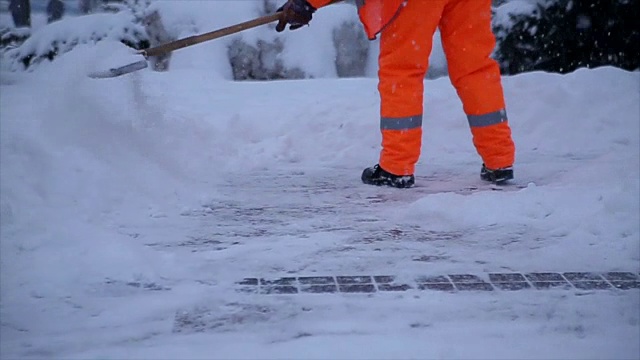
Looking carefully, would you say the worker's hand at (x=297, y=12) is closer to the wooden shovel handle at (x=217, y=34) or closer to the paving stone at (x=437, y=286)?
the wooden shovel handle at (x=217, y=34)

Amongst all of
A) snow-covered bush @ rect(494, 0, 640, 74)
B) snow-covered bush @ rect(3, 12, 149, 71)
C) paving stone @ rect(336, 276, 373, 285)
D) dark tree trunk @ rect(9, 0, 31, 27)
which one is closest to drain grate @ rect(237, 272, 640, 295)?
paving stone @ rect(336, 276, 373, 285)

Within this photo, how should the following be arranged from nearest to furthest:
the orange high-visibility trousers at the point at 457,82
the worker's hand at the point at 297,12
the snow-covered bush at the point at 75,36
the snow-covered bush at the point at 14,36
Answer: the orange high-visibility trousers at the point at 457,82 → the worker's hand at the point at 297,12 → the snow-covered bush at the point at 75,36 → the snow-covered bush at the point at 14,36

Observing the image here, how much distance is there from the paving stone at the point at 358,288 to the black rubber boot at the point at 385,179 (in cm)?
153

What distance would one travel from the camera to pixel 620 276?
7.70 ft

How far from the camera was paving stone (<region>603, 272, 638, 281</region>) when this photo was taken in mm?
2322

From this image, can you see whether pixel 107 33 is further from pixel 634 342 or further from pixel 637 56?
pixel 634 342

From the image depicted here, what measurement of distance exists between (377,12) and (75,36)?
7.94 meters

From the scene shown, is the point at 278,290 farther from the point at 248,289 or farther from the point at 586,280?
the point at 586,280

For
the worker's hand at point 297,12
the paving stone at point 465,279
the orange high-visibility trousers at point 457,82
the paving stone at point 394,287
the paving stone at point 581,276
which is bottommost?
the paving stone at point 581,276

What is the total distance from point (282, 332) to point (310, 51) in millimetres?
7994

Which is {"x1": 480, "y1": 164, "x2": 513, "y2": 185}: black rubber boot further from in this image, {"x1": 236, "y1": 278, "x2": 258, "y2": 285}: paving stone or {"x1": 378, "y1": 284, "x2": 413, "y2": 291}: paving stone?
{"x1": 236, "y1": 278, "x2": 258, "y2": 285}: paving stone

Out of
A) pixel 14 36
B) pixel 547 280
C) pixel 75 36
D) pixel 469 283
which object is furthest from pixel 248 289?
pixel 14 36

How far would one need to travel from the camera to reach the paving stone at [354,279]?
2.31m

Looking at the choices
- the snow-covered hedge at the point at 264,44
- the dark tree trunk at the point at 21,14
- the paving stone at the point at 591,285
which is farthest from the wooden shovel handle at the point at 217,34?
the dark tree trunk at the point at 21,14
